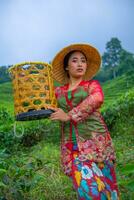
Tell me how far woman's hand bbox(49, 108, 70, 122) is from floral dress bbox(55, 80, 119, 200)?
0.03 m

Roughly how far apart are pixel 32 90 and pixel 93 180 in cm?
56

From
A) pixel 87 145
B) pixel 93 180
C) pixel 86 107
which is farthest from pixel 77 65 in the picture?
pixel 93 180

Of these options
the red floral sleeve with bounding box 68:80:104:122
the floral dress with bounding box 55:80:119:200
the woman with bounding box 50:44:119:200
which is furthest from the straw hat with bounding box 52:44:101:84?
the red floral sleeve with bounding box 68:80:104:122

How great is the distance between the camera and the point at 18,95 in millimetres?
2529

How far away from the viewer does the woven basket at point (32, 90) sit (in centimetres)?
247

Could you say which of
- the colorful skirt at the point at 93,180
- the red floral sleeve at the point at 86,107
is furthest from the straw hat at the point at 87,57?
the colorful skirt at the point at 93,180

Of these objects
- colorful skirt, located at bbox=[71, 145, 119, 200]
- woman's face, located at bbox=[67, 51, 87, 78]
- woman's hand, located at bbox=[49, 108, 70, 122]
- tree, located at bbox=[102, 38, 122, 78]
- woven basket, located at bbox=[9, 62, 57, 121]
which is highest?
tree, located at bbox=[102, 38, 122, 78]

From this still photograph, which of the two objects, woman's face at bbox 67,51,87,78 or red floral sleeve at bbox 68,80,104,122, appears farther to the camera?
woman's face at bbox 67,51,87,78

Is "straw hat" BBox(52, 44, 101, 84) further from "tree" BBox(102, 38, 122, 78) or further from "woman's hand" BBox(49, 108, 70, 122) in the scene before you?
"tree" BBox(102, 38, 122, 78)

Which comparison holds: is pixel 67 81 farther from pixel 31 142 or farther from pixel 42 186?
pixel 31 142

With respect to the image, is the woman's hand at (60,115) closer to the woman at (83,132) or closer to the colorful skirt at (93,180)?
the woman at (83,132)

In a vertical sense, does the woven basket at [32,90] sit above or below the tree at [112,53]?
below

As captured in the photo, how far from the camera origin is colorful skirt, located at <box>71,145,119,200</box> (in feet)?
8.26

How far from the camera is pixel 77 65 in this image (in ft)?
8.88
